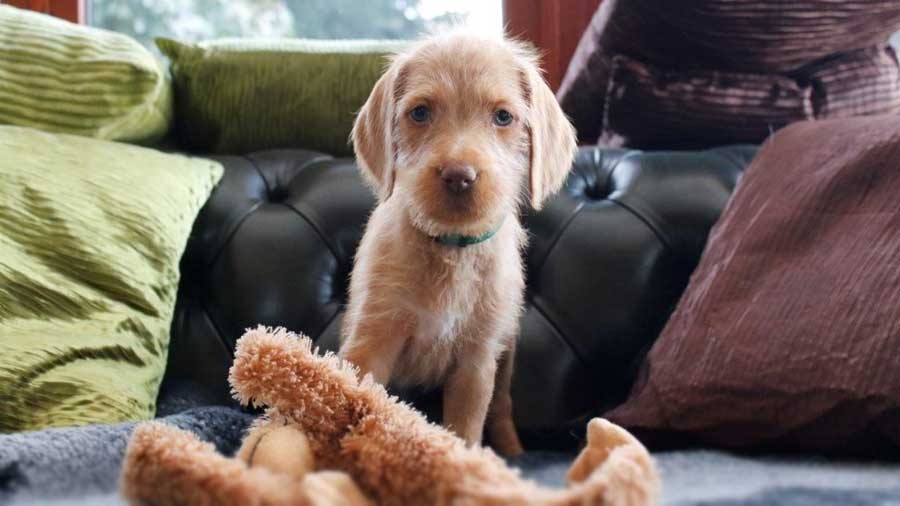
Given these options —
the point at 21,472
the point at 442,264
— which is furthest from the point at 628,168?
the point at 21,472

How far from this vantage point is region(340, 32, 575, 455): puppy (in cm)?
117

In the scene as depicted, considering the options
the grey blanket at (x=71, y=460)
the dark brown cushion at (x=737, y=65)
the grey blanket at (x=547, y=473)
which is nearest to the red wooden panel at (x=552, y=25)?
the dark brown cushion at (x=737, y=65)

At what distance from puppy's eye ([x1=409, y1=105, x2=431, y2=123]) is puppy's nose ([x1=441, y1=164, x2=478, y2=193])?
0.50 feet

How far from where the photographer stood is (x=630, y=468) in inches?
23.9

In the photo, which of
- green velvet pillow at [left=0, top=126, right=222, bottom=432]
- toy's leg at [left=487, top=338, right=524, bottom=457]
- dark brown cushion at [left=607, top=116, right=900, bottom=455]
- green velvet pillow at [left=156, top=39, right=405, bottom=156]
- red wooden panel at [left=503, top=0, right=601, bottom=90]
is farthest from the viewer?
red wooden panel at [left=503, top=0, right=601, bottom=90]

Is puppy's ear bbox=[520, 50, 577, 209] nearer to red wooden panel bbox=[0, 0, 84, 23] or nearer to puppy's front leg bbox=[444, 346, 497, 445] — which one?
puppy's front leg bbox=[444, 346, 497, 445]

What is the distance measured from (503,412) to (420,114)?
0.53 m

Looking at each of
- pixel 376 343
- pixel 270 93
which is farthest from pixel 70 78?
pixel 376 343

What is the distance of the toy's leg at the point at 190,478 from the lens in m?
0.61

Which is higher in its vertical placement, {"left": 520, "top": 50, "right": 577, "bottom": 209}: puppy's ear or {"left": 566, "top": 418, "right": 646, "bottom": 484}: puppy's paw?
{"left": 520, "top": 50, "right": 577, "bottom": 209}: puppy's ear

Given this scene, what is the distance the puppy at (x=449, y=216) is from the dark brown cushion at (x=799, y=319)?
0.83ft

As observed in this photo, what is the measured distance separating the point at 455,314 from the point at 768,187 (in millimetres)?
551

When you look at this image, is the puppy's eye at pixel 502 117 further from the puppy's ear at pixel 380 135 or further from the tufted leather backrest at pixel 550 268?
the tufted leather backrest at pixel 550 268

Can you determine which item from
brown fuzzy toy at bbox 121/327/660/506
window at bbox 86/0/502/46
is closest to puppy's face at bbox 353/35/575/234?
brown fuzzy toy at bbox 121/327/660/506
